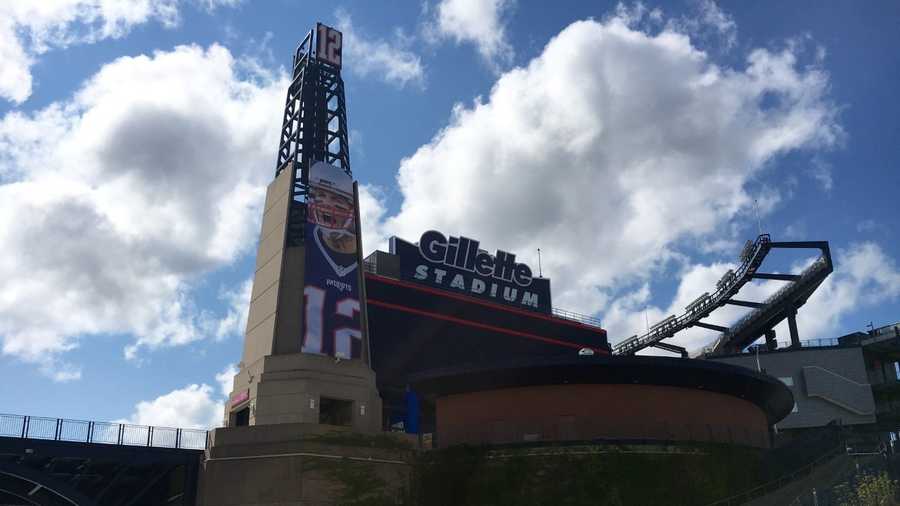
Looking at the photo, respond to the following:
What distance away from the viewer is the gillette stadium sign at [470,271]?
81.5m

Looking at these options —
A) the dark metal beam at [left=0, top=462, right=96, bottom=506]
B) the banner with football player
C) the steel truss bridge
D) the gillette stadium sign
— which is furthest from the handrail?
the dark metal beam at [left=0, top=462, right=96, bottom=506]

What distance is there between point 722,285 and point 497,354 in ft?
106

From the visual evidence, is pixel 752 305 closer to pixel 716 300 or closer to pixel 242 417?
pixel 716 300

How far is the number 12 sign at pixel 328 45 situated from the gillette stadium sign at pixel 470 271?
60.5 feet

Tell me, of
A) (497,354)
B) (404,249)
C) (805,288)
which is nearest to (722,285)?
(805,288)

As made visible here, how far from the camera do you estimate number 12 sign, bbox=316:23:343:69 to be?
73875mm

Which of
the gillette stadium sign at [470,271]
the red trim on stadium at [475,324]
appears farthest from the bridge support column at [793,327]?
the gillette stadium sign at [470,271]

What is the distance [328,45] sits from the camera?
74.6 metres

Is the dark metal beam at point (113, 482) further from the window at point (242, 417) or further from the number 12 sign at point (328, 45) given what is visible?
the number 12 sign at point (328, 45)

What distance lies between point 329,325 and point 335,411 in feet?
20.1

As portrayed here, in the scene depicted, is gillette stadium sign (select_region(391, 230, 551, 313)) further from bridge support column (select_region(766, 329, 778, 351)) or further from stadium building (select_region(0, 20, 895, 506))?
bridge support column (select_region(766, 329, 778, 351))

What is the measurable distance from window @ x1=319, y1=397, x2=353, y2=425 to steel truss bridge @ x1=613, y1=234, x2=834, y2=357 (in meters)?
55.8

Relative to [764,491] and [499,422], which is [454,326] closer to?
[499,422]

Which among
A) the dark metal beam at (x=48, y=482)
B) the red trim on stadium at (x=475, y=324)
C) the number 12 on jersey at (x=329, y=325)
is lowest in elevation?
the dark metal beam at (x=48, y=482)
